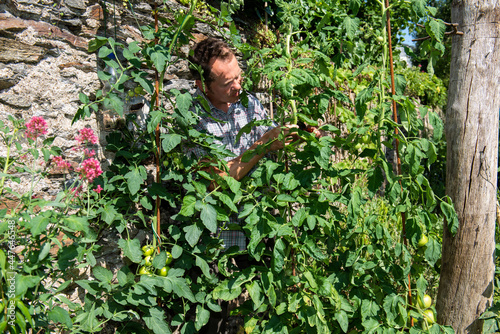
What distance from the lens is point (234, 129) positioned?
92.4 inches

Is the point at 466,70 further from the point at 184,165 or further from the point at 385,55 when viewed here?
the point at 184,165

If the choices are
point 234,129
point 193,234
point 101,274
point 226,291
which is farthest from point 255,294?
point 234,129

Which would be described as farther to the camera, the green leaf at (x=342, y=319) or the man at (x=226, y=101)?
the man at (x=226, y=101)

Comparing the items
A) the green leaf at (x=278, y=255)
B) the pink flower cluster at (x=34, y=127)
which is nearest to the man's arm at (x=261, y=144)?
the green leaf at (x=278, y=255)

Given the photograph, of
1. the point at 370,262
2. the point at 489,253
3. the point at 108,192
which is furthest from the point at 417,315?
the point at 108,192

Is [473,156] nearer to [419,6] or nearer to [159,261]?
[419,6]

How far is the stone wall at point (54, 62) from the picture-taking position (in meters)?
1.80

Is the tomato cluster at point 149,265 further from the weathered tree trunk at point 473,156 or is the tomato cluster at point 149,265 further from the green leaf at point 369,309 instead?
the weathered tree trunk at point 473,156

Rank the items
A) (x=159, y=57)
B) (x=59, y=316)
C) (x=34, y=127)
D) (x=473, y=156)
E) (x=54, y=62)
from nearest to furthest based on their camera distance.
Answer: (x=59, y=316)
(x=34, y=127)
(x=159, y=57)
(x=473, y=156)
(x=54, y=62)

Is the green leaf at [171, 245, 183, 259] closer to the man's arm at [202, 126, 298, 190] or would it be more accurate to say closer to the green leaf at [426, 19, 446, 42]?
the man's arm at [202, 126, 298, 190]

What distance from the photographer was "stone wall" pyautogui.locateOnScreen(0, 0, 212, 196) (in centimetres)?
180

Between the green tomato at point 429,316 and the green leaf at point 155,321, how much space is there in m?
1.16

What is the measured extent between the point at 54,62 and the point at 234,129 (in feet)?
3.45

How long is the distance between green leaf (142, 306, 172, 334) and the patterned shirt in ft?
2.27
